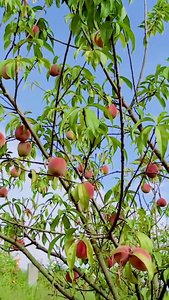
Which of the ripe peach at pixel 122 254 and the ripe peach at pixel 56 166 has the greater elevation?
the ripe peach at pixel 56 166

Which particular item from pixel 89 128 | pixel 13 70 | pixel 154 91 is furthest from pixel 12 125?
pixel 154 91

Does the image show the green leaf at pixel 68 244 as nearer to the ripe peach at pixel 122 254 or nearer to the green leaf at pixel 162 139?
the ripe peach at pixel 122 254

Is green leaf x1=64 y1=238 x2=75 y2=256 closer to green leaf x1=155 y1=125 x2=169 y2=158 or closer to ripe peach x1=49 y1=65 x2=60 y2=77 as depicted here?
green leaf x1=155 y1=125 x2=169 y2=158

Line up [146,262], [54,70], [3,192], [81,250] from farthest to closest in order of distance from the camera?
1. [3,192]
2. [54,70]
3. [81,250]
4. [146,262]

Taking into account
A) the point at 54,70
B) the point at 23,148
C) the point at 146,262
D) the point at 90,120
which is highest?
the point at 54,70

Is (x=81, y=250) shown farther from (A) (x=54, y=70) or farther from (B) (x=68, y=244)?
(A) (x=54, y=70)

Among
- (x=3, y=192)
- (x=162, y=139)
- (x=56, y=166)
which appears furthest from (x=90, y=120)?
(x=3, y=192)

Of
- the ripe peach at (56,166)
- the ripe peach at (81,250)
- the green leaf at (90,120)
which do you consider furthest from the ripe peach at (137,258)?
the ripe peach at (56,166)

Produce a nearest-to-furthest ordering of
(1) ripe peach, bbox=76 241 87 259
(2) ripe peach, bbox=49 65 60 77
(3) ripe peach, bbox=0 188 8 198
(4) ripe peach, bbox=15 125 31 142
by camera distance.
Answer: (1) ripe peach, bbox=76 241 87 259
(4) ripe peach, bbox=15 125 31 142
(2) ripe peach, bbox=49 65 60 77
(3) ripe peach, bbox=0 188 8 198

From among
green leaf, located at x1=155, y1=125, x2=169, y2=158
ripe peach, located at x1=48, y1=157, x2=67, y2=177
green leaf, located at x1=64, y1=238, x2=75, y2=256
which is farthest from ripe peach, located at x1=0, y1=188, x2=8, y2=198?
green leaf, located at x1=155, y1=125, x2=169, y2=158

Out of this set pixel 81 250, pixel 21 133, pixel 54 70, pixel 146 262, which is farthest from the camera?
pixel 54 70

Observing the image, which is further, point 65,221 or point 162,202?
point 162,202

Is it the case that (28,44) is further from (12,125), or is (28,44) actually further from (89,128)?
(89,128)

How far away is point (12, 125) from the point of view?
1521 millimetres
